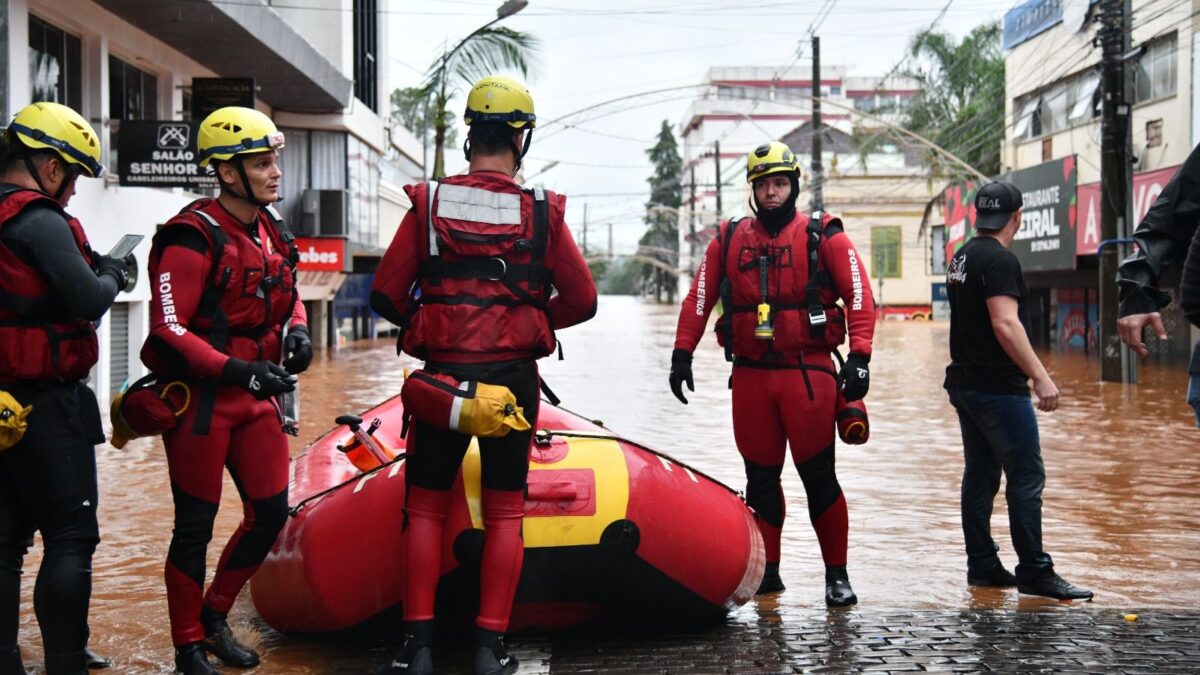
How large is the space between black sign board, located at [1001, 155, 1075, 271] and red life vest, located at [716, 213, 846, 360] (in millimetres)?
20732

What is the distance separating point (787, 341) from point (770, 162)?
2.71ft

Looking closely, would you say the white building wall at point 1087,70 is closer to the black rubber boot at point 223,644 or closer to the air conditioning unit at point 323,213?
the air conditioning unit at point 323,213

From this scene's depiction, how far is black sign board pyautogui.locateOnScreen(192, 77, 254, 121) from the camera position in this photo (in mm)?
19219

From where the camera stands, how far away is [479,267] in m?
4.48

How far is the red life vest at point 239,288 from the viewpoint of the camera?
4.52m

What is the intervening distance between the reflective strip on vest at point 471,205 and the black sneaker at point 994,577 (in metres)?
3.03

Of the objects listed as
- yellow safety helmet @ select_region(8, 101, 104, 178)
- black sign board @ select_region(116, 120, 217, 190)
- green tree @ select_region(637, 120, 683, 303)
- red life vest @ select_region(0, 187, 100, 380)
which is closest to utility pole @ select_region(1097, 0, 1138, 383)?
black sign board @ select_region(116, 120, 217, 190)

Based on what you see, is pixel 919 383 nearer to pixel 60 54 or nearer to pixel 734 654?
pixel 60 54

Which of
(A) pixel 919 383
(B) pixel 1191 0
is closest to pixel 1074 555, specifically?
(A) pixel 919 383

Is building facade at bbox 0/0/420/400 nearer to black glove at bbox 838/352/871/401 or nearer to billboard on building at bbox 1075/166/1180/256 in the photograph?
black glove at bbox 838/352/871/401

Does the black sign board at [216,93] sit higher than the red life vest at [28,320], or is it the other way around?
the black sign board at [216,93]

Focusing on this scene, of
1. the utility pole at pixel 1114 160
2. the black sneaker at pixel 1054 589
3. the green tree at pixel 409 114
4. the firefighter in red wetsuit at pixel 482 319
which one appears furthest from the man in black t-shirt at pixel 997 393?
the green tree at pixel 409 114

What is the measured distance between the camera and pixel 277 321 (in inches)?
187

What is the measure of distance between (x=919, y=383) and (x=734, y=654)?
16.0 meters
